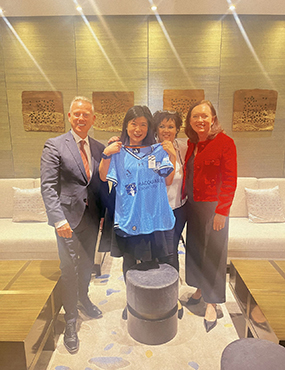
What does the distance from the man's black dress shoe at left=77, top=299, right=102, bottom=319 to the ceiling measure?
10.0 ft

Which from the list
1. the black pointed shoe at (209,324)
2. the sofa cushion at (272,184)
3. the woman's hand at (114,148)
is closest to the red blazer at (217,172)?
the woman's hand at (114,148)

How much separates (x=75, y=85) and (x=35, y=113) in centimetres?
64

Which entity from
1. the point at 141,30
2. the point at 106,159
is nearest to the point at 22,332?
the point at 106,159

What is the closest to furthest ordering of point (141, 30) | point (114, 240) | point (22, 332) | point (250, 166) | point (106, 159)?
1. point (22, 332)
2. point (106, 159)
3. point (114, 240)
4. point (141, 30)
5. point (250, 166)

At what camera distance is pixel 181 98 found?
3375 millimetres

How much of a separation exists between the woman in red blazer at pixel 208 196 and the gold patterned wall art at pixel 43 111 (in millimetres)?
2110

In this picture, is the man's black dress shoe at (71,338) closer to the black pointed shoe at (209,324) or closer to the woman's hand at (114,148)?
the black pointed shoe at (209,324)

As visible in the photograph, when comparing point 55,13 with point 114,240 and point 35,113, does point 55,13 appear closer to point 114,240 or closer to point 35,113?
point 35,113

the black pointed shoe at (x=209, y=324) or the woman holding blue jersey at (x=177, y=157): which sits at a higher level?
the woman holding blue jersey at (x=177, y=157)

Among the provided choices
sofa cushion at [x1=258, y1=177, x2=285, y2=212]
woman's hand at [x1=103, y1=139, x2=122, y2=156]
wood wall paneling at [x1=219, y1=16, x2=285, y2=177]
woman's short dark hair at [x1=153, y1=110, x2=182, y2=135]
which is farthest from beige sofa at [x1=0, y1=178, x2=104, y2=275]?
wood wall paneling at [x1=219, y1=16, x2=285, y2=177]

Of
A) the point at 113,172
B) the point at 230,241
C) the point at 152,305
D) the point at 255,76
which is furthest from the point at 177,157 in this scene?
the point at 255,76

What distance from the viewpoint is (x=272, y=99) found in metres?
3.34

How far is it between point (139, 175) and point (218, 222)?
26.0 inches

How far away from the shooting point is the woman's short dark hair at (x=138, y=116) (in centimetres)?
177
